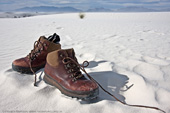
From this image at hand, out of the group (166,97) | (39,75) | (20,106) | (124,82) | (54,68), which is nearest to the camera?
(20,106)

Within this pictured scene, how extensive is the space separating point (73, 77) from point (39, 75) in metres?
0.58

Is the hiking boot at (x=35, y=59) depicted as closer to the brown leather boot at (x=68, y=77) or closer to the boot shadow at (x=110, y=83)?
the brown leather boot at (x=68, y=77)

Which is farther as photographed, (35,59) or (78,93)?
(35,59)

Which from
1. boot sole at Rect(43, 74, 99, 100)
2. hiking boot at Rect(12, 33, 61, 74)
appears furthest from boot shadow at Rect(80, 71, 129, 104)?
hiking boot at Rect(12, 33, 61, 74)

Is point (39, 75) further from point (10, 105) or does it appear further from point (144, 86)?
point (144, 86)

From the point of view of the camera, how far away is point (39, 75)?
1.77m

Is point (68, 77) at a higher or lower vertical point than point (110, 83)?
higher

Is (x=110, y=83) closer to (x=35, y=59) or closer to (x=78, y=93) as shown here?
(x=78, y=93)

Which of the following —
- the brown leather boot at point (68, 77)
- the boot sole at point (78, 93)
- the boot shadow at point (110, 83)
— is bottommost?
the boot shadow at point (110, 83)

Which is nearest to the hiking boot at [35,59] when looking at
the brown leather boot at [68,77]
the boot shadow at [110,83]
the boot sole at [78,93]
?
the brown leather boot at [68,77]

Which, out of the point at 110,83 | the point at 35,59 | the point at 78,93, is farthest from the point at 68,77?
the point at 35,59

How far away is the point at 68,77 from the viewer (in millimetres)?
1391

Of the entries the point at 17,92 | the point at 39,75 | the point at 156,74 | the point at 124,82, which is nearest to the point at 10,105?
the point at 17,92

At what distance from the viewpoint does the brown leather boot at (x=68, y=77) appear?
126 cm
